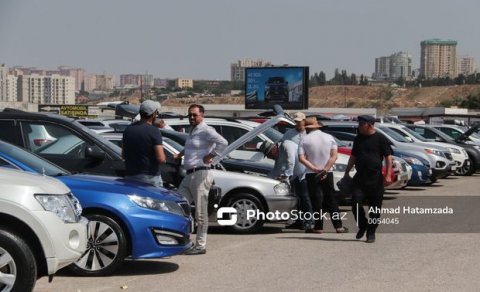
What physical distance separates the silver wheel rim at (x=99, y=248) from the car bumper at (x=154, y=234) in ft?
0.69

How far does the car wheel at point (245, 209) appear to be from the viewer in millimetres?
11938

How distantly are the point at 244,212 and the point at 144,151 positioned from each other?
2.75 metres

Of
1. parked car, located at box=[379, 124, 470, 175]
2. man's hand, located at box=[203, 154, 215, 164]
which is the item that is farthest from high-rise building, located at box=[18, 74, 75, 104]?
man's hand, located at box=[203, 154, 215, 164]

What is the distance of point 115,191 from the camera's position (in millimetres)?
8484

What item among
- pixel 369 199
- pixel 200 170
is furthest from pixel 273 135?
pixel 200 170

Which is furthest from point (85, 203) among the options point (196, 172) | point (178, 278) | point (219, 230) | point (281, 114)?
point (281, 114)

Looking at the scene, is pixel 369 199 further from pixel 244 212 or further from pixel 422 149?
pixel 422 149

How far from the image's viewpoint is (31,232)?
267 inches

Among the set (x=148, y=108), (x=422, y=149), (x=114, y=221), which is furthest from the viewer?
(x=422, y=149)

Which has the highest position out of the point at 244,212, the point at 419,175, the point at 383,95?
the point at 383,95

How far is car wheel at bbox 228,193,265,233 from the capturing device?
11.9 metres

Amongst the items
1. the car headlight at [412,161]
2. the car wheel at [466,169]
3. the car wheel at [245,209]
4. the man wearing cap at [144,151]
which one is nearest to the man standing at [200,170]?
the man wearing cap at [144,151]

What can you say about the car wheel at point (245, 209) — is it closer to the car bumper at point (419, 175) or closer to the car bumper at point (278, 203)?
the car bumper at point (278, 203)

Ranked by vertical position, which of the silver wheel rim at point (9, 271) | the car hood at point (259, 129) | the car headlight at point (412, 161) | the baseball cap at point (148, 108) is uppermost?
the baseball cap at point (148, 108)
